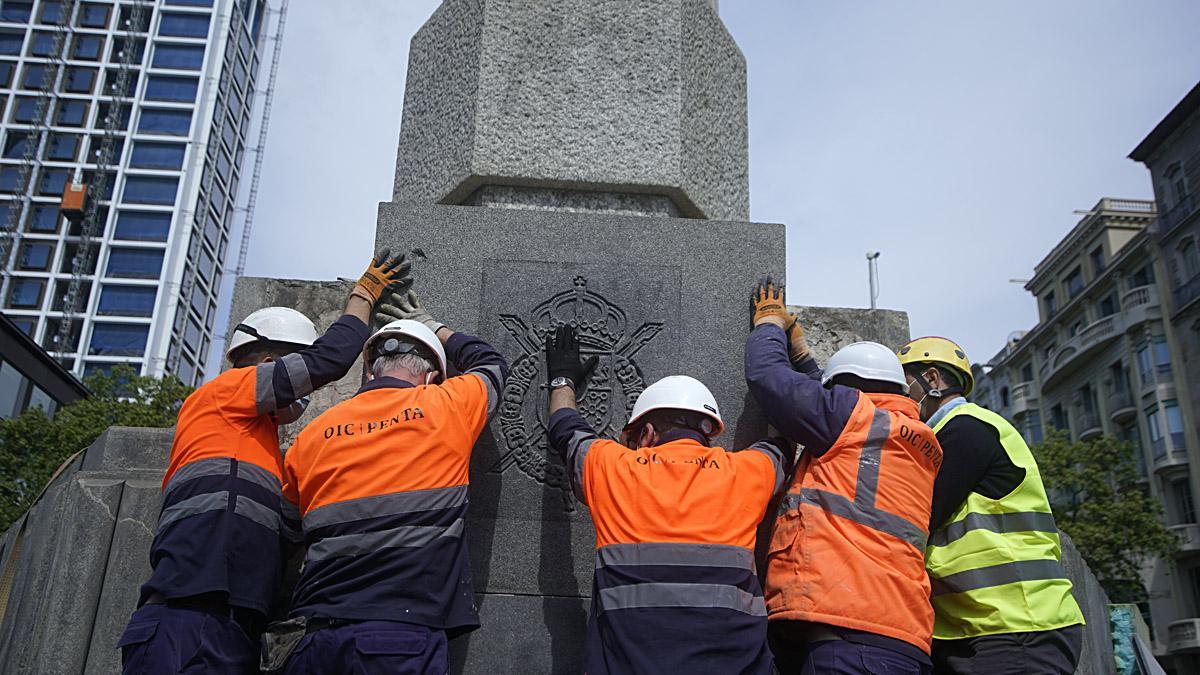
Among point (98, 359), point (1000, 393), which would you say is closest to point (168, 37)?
point (98, 359)

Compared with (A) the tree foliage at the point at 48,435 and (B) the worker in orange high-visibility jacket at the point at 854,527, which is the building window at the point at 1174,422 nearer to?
(A) the tree foliage at the point at 48,435

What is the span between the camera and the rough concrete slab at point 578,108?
504cm

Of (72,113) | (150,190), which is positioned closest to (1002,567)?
(150,190)

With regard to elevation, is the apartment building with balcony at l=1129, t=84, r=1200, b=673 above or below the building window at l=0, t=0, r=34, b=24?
below

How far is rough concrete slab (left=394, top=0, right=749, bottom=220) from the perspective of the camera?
199 inches

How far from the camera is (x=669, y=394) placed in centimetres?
377

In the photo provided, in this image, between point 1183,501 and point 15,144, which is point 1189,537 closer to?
point 1183,501

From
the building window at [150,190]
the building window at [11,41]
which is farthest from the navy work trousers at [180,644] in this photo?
the building window at [11,41]

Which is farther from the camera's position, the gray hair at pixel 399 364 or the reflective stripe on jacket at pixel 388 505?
the gray hair at pixel 399 364

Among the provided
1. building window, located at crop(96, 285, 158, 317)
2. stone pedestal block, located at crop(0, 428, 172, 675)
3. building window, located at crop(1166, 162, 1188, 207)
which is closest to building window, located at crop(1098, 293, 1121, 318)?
building window, located at crop(1166, 162, 1188, 207)

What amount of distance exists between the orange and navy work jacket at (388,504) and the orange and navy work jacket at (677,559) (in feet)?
1.61

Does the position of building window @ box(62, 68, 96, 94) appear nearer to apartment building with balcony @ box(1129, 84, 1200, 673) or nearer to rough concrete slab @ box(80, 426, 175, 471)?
apartment building with balcony @ box(1129, 84, 1200, 673)

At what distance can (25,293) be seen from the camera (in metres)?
50.3

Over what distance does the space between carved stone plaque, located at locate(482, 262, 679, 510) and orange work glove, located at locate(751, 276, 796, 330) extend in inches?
15.1
